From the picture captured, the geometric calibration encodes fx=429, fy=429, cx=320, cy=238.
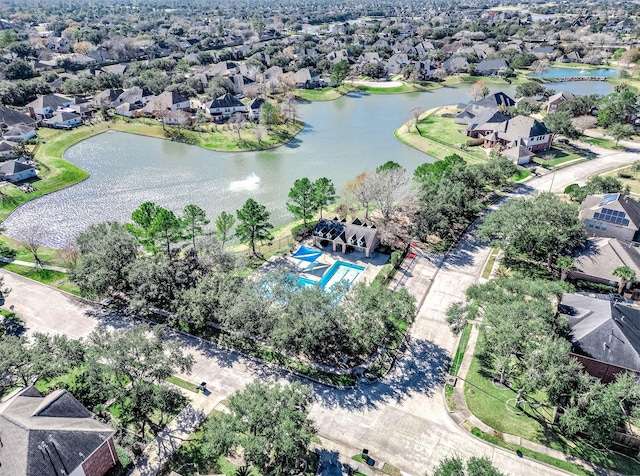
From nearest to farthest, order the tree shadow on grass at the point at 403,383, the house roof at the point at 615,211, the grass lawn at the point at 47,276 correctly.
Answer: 1. the tree shadow on grass at the point at 403,383
2. the grass lawn at the point at 47,276
3. the house roof at the point at 615,211

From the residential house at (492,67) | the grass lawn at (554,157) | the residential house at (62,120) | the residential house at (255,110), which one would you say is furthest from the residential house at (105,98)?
the residential house at (492,67)

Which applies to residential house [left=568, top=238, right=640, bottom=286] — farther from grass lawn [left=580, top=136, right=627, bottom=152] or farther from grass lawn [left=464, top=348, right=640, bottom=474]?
grass lawn [left=580, top=136, right=627, bottom=152]

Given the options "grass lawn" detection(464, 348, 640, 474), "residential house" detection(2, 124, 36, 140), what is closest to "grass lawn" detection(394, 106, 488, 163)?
"grass lawn" detection(464, 348, 640, 474)

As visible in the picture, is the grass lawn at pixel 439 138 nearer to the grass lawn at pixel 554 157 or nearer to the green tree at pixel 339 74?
the grass lawn at pixel 554 157

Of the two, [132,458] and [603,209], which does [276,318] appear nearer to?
[132,458]

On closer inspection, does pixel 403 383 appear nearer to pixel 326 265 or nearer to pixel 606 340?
pixel 606 340

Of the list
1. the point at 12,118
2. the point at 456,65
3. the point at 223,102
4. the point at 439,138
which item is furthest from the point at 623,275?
the point at 456,65
